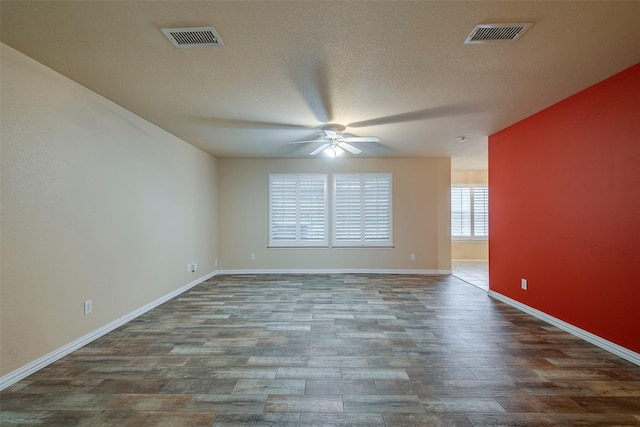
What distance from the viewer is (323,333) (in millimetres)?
3045

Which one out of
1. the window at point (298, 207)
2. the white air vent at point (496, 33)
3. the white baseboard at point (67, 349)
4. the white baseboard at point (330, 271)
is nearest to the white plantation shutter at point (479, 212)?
the white baseboard at point (330, 271)

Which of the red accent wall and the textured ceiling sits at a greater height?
the textured ceiling

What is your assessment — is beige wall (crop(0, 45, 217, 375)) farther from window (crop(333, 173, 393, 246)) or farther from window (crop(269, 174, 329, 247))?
window (crop(333, 173, 393, 246))

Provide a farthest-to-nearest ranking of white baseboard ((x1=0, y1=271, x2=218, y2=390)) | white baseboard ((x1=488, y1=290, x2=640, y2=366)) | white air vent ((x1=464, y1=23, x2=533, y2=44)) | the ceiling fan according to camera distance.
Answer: the ceiling fan → white baseboard ((x1=488, y1=290, x2=640, y2=366)) → white baseboard ((x1=0, y1=271, x2=218, y2=390)) → white air vent ((x1=464, y1=23, x2=533, y2=44))

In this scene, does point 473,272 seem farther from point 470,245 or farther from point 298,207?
point 298,207

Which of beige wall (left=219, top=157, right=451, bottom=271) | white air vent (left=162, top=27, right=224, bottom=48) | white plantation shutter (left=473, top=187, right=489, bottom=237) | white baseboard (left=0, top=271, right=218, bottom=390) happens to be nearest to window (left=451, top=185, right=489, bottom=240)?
white plantation shutter (left=473, top=187, right=489, bottom=237)

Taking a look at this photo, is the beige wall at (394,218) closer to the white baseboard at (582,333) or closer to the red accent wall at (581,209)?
the red accent wall at (581,209)

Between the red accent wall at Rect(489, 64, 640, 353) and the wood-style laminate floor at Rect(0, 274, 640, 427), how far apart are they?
40cm

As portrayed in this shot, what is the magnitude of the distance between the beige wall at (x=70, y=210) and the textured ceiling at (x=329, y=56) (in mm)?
262

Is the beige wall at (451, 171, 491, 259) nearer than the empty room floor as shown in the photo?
No

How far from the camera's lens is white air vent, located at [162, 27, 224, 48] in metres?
1.92

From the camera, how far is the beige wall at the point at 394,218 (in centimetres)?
620

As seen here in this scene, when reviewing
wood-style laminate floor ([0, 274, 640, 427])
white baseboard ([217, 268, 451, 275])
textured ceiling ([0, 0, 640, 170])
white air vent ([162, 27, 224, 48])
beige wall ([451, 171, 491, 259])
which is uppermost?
textured ceiling ([0, 0, 640, 170])

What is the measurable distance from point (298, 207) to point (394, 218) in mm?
2125
